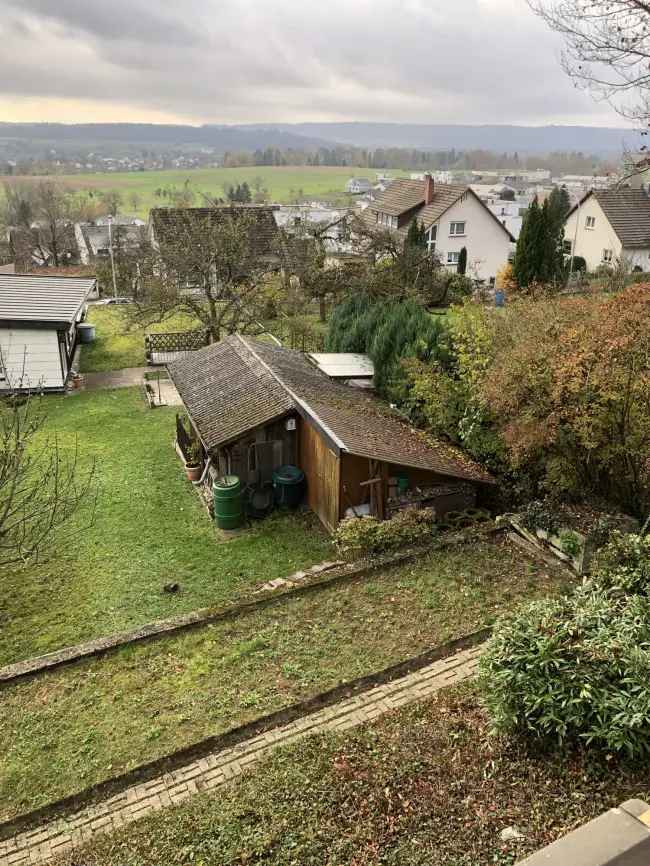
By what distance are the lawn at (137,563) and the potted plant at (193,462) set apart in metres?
0.30

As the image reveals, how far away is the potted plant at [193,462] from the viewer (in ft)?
55.0

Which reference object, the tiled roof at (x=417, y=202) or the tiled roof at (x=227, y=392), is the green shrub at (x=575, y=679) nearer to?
the tiled roof at (x=227, y=392)

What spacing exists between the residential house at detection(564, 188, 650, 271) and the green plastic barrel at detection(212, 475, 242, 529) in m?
35.1

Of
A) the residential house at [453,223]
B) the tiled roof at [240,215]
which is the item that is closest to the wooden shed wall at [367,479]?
the tiled roof at [240,215]

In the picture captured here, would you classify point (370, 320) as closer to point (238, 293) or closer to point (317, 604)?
point (238, 293)

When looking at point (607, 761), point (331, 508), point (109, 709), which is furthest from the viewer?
point (331, 508)

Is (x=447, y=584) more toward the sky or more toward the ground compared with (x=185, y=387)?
more toward the ground

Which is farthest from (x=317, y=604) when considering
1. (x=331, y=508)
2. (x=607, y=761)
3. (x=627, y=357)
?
(x=627, y=357)

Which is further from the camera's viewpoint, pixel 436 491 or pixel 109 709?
pixel 436 491

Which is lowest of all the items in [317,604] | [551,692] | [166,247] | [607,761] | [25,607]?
[25,607]

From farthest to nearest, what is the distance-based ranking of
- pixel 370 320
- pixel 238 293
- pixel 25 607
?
pixel 238 293 → pixel 370 320 → pixel 25 607

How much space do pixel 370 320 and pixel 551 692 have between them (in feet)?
53.7

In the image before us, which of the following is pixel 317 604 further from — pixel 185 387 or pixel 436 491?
pixel 185 387

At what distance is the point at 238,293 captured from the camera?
94.5ft
